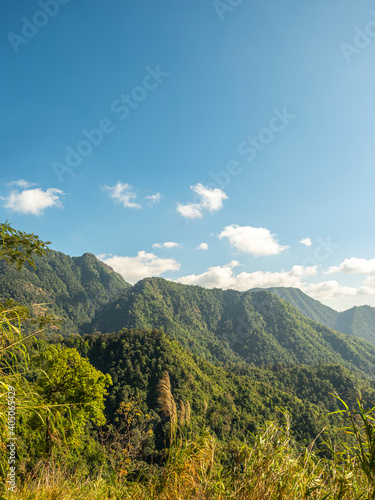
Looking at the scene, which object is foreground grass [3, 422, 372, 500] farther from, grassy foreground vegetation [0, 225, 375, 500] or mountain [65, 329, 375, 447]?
mountain [65, 329, 375, 447]

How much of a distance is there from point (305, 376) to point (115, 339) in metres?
93.9

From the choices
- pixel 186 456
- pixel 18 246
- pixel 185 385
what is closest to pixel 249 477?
pixel 186 456

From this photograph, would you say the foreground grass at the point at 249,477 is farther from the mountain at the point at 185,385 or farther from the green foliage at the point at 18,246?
the mountain at the point at 185,385

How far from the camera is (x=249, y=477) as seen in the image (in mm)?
2451

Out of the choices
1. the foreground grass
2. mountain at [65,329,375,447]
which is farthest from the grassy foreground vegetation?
mountain at [65,329,375,447]

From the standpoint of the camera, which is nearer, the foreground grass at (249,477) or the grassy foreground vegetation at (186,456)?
the grassy foreground vegetation at (186,456)

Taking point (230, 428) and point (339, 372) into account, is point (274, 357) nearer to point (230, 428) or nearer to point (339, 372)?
point (339, 372)

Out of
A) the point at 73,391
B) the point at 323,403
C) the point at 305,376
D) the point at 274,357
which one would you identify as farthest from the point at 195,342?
the point at 73,391

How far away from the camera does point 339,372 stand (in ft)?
375

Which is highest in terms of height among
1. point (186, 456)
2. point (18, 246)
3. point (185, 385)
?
point (18, 246)

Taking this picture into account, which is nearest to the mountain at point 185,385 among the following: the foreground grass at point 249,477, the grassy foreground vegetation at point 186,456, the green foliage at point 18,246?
the grassy foreground vegetation at point 186,456

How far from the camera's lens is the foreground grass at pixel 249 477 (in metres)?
2.19

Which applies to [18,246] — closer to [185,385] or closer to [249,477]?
[249,477]

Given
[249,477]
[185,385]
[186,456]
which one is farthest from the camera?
[185,385]
